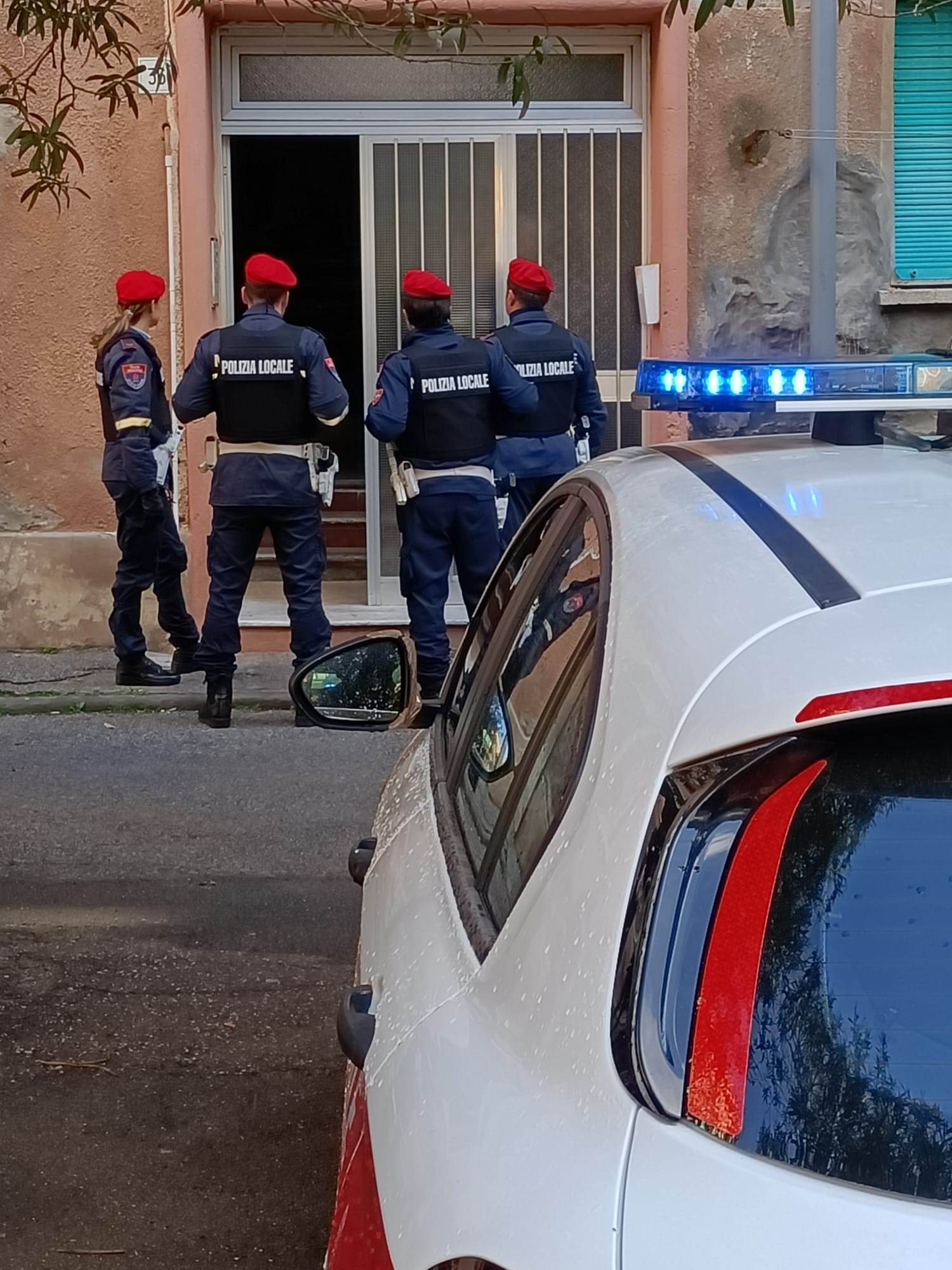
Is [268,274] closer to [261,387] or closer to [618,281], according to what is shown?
[261,387]

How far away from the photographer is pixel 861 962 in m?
1.42

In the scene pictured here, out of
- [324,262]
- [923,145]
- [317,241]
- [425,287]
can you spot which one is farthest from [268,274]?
[317,241]

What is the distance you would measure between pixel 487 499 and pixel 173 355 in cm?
208

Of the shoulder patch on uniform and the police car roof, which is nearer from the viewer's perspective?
the police car roof

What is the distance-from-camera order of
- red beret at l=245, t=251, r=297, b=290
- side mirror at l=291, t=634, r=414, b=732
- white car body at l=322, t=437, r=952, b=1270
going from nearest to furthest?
white car body at l=322, t=437, r=952, b=1270 < side mirror at l=291, t=634, r=414, b=732 < red beret at l=245, t=251, r=297, b=290

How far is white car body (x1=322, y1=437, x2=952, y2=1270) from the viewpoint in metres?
1.30

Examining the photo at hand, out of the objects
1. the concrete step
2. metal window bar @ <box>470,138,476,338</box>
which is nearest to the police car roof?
metal window bar @ <box>470,138,476,338</box>

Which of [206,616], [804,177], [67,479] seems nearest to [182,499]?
[67,479]

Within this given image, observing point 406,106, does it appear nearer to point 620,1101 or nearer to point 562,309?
point 562,309

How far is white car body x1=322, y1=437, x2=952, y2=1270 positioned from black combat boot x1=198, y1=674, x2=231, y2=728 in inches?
227

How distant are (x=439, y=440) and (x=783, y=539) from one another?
6.05 m

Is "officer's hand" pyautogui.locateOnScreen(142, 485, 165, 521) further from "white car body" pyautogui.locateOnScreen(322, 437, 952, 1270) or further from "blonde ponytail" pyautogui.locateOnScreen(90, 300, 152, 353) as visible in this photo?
"white car body" pyautogui.locateOnScreen(322, 437, 952, 1270)

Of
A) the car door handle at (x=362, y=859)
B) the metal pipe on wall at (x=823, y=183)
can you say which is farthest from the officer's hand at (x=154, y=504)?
the car door handle at (x=362, y=859)

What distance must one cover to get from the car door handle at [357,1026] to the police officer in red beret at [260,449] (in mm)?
5603
